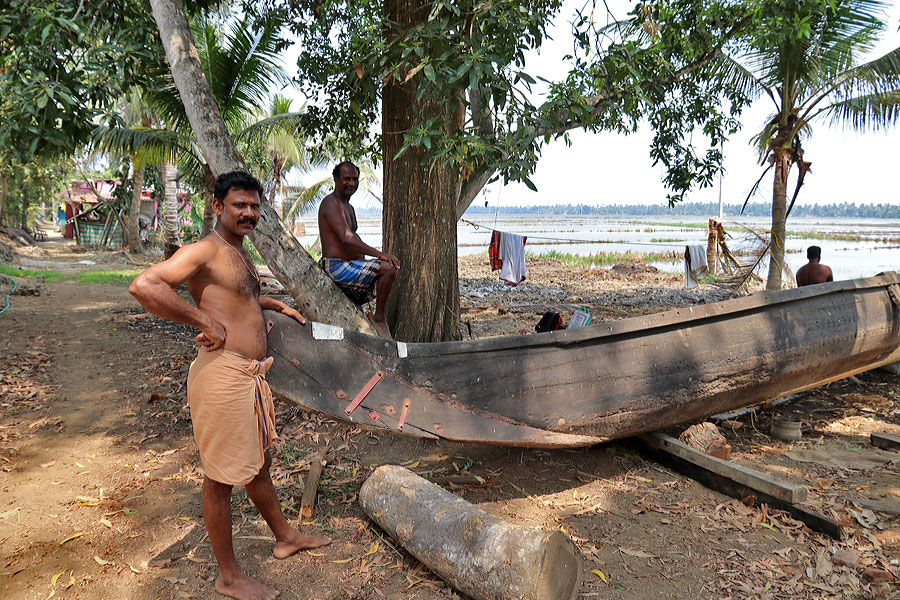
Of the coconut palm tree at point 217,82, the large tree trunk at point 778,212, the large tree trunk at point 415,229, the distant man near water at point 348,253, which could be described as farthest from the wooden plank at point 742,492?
the large tree trunk at point 778,212

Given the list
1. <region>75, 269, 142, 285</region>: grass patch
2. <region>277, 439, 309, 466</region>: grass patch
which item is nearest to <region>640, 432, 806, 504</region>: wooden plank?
<region>277, 439, 309, 466</region>: grass patch

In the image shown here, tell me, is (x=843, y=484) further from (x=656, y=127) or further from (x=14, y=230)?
(x=14, y=230)

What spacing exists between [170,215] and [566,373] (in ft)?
39.2

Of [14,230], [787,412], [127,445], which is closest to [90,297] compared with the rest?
[127,445]

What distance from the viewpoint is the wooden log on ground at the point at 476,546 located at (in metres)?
2.25

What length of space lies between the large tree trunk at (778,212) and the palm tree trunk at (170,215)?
461 inches

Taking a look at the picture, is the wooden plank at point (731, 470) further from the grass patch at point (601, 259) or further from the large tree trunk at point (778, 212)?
the grass patch at point (601, 259)

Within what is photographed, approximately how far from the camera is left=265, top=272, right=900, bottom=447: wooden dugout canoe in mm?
2930

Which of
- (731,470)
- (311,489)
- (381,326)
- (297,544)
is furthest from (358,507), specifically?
(731,470)

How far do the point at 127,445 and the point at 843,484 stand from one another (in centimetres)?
487

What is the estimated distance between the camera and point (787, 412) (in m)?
5.02

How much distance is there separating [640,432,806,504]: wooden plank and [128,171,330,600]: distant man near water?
101 inches

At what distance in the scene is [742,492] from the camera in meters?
3.39

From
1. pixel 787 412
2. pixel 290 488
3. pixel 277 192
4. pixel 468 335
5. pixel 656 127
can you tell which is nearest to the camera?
pixel 290 488
